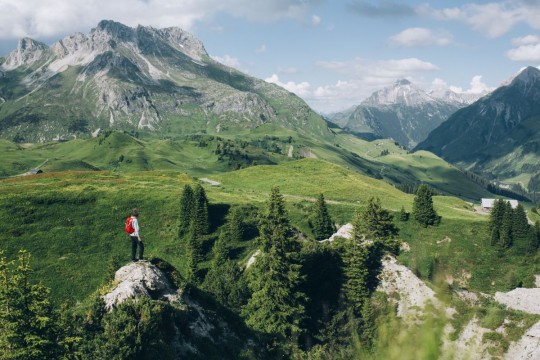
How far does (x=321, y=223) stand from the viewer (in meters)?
96.4

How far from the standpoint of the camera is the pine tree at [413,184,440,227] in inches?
3981

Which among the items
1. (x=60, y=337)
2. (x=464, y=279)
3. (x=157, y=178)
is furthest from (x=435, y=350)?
(x=157, y=178)

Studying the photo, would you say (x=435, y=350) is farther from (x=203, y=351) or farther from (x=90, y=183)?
(x=90, y=183)

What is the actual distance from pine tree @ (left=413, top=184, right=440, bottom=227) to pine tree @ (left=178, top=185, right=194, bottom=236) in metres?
55.4

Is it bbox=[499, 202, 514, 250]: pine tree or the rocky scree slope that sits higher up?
bbox=[499, 202, 514, 250]: pine tree

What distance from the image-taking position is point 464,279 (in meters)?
84.5

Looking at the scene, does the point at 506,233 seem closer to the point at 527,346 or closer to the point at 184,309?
the point at 527,346

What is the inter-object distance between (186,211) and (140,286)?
55518 millimetres

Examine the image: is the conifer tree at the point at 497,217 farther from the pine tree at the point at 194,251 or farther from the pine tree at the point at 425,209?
the pine tree at the point at 194,251

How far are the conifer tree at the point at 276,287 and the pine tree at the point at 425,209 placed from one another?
56.1 m

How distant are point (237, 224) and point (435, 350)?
266 ft

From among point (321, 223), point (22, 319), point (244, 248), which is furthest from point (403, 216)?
point (22, 319)

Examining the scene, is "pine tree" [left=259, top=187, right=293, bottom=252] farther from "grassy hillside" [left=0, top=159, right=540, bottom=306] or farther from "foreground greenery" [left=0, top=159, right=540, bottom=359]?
"grassy hillside" [left=0, top=159, right=540, bottom=306]

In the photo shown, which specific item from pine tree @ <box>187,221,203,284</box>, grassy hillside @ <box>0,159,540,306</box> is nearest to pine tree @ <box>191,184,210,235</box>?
pine tree @ <box>187,221,203,284</box>
